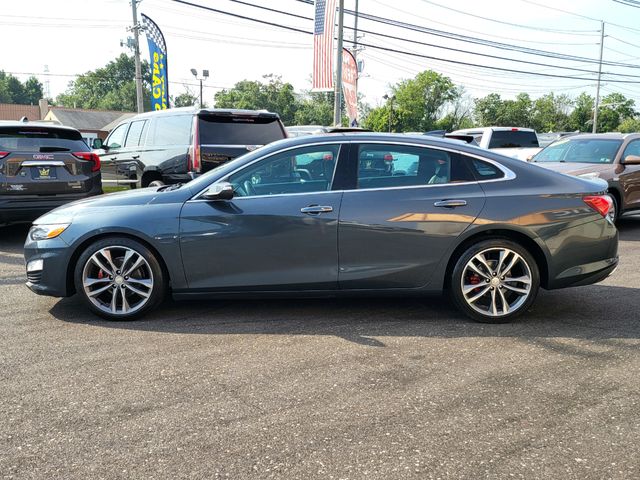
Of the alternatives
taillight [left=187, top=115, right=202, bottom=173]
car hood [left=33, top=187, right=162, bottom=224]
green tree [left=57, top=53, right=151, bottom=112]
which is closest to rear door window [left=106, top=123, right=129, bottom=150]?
taillight [left=187, top=115, right=202, bottom=173]

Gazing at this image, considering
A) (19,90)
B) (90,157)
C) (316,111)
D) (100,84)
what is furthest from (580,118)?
(19,90)

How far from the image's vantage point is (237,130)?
9.22 m

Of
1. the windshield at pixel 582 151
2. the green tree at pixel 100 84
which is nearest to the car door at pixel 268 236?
the windshield at pixel 582 151

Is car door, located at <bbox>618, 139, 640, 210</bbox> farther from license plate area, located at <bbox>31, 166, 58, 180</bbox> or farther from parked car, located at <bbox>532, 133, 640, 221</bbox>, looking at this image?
license plate area, located at <bbox>31, 166, 58, 180</bbox>

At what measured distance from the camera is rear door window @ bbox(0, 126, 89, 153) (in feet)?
25.7

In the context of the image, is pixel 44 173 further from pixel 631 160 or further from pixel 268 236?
pixel 631 160

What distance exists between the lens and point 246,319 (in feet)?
16.2

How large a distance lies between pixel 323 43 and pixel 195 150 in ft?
36.4

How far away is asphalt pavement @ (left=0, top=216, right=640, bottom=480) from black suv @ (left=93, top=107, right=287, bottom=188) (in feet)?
13.8

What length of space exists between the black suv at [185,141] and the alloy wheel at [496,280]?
5131 millimetres

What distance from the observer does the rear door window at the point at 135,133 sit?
1068 cm

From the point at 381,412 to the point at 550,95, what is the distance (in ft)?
312

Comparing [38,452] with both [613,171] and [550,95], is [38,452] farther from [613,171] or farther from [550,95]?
[550,95]

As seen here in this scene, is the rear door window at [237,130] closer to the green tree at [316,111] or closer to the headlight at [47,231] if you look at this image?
the headlight at [47,231]
